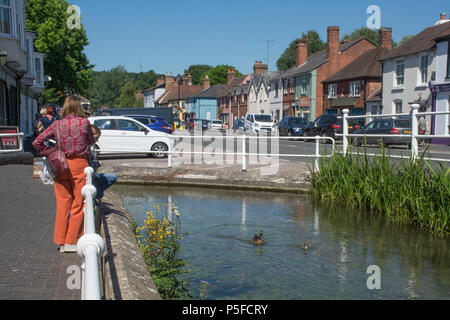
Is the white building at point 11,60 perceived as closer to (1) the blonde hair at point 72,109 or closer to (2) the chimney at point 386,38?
(1) the blonde hair at point 72,109

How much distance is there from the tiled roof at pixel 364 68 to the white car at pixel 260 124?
28.0 ft

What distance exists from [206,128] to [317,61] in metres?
16.4

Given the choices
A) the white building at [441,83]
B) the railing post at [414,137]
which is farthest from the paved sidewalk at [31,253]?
the white building at [441,83]

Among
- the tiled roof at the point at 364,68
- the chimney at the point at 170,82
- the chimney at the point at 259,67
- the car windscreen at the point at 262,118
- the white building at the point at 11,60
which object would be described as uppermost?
the chimney at the point at 170,82

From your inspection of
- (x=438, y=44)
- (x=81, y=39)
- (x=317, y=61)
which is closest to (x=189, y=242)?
(x=438, y=44)

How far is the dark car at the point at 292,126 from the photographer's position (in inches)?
1545

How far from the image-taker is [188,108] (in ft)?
352

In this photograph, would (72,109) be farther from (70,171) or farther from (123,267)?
(123,267)

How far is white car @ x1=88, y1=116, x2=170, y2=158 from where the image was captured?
1853cm

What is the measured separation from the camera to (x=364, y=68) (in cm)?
4675

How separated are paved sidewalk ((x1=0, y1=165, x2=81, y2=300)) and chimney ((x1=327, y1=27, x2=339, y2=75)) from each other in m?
48.8

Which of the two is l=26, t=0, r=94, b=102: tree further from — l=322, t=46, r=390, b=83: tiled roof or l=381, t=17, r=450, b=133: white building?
l=381, t=17, r=450, b=133: white building

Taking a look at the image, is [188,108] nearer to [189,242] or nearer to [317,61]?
[317,61]

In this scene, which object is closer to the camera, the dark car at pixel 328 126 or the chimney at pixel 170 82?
the dark car at pixel 328 126
